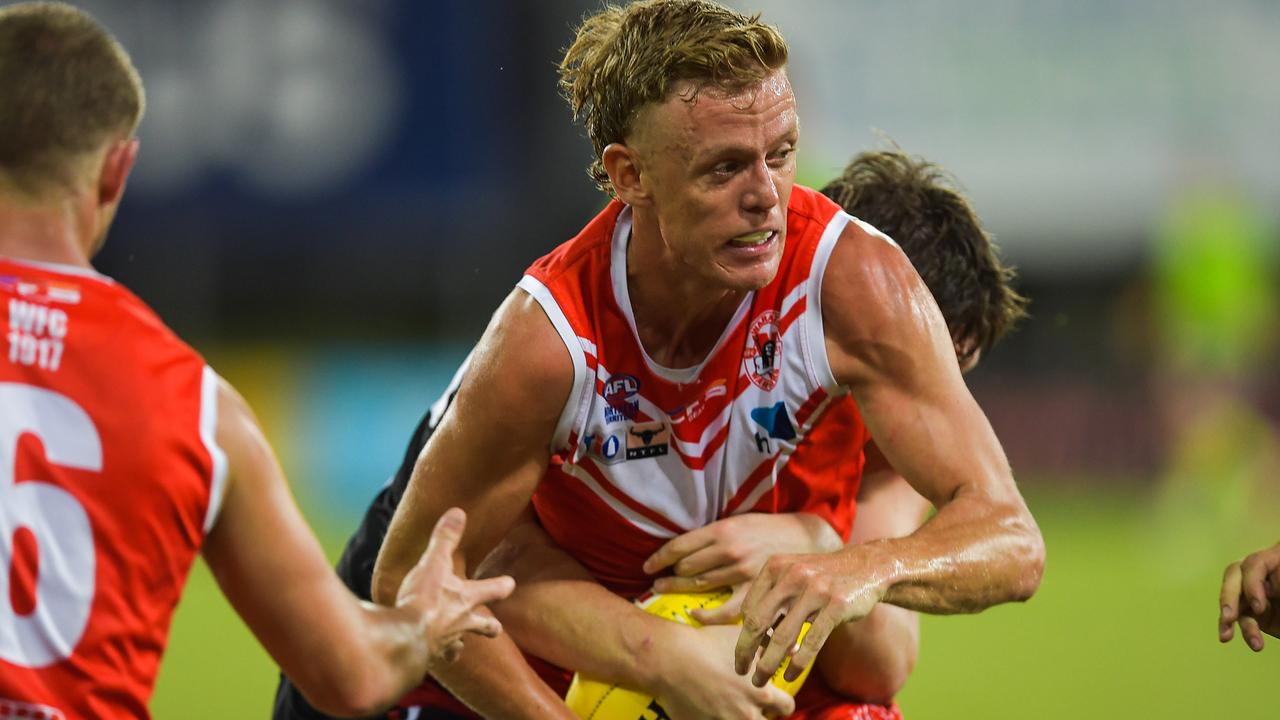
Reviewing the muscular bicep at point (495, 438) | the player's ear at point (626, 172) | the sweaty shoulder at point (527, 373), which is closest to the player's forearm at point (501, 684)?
the muscular bicep at point (495, 438)

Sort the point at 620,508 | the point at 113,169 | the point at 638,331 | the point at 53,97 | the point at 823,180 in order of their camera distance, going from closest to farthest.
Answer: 1. the point at 53,97
2. the point at 113,169
3. the point at 638,331
4. the point at 620,508
5. the point at 823,180

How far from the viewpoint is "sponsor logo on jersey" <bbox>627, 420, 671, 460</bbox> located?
3955mm

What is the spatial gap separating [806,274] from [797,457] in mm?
505

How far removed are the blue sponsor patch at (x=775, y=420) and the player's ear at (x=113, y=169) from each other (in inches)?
62.0

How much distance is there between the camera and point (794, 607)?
3309mm

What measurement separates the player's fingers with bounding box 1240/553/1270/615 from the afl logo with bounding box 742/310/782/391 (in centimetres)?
117

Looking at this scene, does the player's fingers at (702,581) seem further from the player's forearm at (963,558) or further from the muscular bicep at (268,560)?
the muscular bicep at (268,560)

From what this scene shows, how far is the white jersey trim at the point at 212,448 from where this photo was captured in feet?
9.64

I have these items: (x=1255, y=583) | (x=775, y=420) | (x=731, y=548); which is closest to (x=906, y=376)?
(x=775, y=420)

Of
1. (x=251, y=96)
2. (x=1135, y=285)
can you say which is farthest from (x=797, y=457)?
(x=1135, y=285)

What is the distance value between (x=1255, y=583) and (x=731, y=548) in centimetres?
121

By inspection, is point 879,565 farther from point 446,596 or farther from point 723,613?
point 446,596

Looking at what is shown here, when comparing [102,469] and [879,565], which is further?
[879,565]

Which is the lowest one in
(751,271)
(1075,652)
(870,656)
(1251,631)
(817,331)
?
(1075,652)
